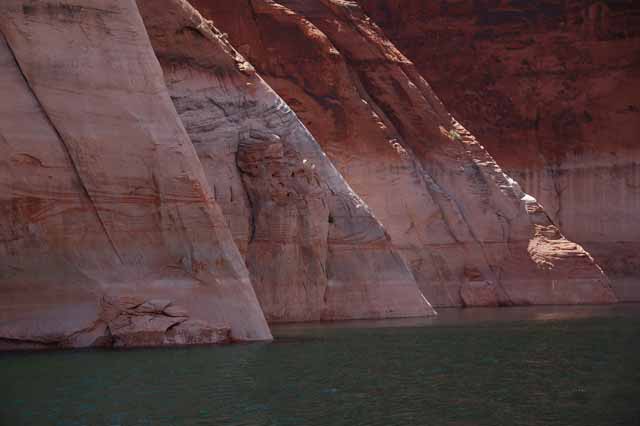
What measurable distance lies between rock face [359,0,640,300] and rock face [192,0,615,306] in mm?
10289

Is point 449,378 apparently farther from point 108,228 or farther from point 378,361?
point 108,228

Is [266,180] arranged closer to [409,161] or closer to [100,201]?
[100,201]

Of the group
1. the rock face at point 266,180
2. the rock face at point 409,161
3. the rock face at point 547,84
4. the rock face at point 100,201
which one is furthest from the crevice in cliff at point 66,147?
the rock face at point 547,84

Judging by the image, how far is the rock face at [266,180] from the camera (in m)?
32.2

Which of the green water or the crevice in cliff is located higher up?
the crevice in cliff

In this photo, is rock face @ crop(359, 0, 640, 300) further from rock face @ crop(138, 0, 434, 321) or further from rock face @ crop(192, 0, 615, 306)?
rock face @ crop(138, 0, 434, 321)

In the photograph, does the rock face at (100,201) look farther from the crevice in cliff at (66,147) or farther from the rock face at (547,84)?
the rock face at (547,84)

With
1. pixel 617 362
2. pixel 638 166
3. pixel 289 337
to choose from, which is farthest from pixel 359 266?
pixel 638 166

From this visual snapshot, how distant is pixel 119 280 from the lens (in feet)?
76.4

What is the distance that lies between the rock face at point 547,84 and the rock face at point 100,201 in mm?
34759

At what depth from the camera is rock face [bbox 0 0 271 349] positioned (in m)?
22.8

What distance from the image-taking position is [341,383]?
1761cm

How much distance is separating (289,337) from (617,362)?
8546mm

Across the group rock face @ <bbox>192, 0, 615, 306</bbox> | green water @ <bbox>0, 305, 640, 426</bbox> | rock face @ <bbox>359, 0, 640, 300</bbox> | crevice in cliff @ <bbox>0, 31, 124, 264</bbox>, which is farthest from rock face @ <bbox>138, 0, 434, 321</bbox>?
rock face @ <bbox>359, 0, 640, 300</bbox>
